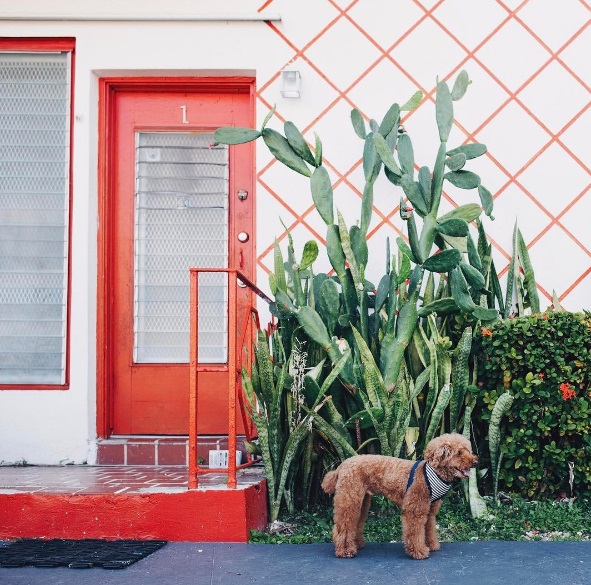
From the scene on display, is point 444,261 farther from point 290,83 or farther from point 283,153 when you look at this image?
point 290,83

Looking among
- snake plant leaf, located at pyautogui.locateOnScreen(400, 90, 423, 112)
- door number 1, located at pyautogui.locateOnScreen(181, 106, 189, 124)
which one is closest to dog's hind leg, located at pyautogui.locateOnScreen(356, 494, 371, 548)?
snake plant leaf, located at pyautogui.locateOnScreen(400, 90, 423, 112)

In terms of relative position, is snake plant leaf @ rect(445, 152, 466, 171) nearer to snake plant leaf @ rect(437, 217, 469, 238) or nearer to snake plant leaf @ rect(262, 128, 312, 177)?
snake plant leaf @ rect(437, 217, 469, 238)

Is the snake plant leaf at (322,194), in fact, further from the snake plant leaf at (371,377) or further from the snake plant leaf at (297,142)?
the snake plant leaf at (371,377)

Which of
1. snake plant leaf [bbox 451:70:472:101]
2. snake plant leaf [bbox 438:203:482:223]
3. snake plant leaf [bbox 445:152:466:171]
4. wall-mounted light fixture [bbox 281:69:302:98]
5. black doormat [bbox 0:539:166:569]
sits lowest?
black doormat [bbox 0:539:166:569]

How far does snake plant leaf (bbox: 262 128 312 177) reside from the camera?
4.18m

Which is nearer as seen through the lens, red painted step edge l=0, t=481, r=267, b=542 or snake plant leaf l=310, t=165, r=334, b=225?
red painted step edge l=0, t=481, r=267, b=542

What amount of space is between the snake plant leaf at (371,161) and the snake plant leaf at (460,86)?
0.52 meters

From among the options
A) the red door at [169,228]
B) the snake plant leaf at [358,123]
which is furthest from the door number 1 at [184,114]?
the snake plant leaf at [358,123]

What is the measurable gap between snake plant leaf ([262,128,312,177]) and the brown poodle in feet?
5.06

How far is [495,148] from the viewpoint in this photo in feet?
15.5

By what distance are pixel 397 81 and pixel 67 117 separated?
2.00 m

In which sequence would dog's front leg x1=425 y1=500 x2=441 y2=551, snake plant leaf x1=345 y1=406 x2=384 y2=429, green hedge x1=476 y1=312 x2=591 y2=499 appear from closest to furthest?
dog's front leg x1=425 y1=500 x2=441 y2=551, snake plant leaf x1=345 y1=406 x2=384 y2=429, green hedge x1=476 y1=312 x2=591 y2=499

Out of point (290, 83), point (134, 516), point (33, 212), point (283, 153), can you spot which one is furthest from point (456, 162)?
point (33, 212)

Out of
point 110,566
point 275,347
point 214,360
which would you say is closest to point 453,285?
point 275,347
